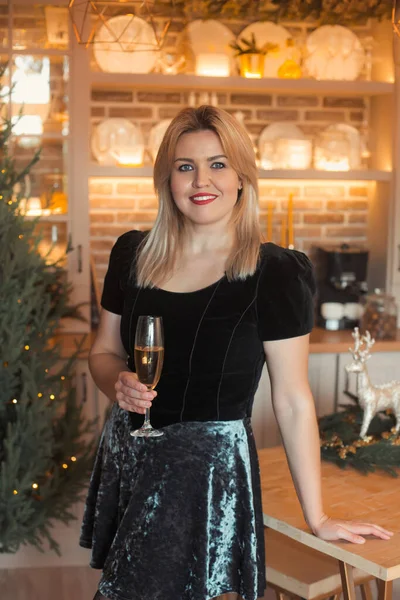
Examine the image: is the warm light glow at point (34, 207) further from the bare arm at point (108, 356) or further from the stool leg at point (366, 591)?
the stool leg at point (366, 591)

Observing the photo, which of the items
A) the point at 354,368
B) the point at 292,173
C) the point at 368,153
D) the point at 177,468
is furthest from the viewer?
the point at 368,153

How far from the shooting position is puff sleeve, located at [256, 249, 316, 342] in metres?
1.87

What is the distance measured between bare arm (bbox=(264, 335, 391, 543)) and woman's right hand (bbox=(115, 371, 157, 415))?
30 centimetres

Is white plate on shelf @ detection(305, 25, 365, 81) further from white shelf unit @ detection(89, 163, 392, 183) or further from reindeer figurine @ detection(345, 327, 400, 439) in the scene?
reindeer figurine @ detection(345, 327, 400, 439)

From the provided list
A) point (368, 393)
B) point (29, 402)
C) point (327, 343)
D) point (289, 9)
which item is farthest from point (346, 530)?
point (289, 9)

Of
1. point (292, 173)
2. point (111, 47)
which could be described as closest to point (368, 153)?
point (292, 173)

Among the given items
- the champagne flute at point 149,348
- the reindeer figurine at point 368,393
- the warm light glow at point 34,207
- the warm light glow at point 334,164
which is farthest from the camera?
the warm light glow at point 334,164

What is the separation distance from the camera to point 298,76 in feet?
14.1

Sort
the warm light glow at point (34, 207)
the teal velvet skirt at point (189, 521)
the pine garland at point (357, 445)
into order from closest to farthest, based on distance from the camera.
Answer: the teal velvet skirt at point (189, 521) → the pine garland at point (357, 445) → the warm light glow at point (34, 207)

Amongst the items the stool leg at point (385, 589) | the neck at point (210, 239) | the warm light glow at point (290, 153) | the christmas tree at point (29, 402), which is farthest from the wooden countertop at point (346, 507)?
the warm light glow at point (290, 153)

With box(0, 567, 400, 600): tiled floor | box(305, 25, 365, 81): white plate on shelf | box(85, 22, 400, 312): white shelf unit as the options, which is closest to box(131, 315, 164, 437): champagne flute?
box(0, 567, 400, 600): tiled floor

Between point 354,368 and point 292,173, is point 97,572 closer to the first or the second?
point 354,368

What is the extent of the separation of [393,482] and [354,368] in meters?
0.36

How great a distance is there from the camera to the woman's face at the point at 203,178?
1.93 meters
